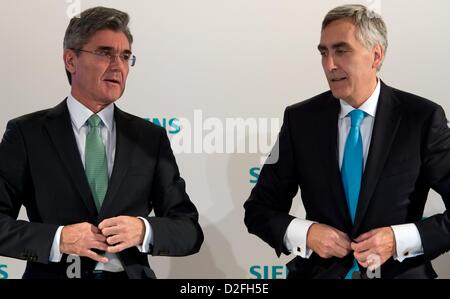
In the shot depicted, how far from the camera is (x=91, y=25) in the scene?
2598 millimetres

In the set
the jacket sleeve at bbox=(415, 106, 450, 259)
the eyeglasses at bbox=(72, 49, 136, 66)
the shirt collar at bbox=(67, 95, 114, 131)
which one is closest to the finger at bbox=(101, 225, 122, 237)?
the shirt collar at bbox=(67, 95, 114, 131)

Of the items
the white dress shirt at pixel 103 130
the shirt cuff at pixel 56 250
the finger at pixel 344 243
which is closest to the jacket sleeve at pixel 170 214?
the white dress shirt at pixel 103 130

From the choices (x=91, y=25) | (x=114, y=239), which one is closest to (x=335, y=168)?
(x=114, y=239)

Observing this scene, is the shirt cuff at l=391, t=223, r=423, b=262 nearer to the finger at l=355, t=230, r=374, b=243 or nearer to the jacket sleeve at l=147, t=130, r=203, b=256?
the finger at l=355, t=230, r=374, b=243

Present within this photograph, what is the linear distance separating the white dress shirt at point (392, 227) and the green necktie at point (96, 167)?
29.2 inches

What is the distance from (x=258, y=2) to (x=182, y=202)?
1.01 metres

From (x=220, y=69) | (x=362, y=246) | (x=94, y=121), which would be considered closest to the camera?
(x=362, y=246)

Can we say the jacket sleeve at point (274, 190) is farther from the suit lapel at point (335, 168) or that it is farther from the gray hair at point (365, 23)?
the gray hair at point (365, 23)

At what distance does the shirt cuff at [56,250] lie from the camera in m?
2.36

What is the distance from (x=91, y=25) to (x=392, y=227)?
4.67 feet

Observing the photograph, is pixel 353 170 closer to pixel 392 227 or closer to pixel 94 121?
pixel 392 227
